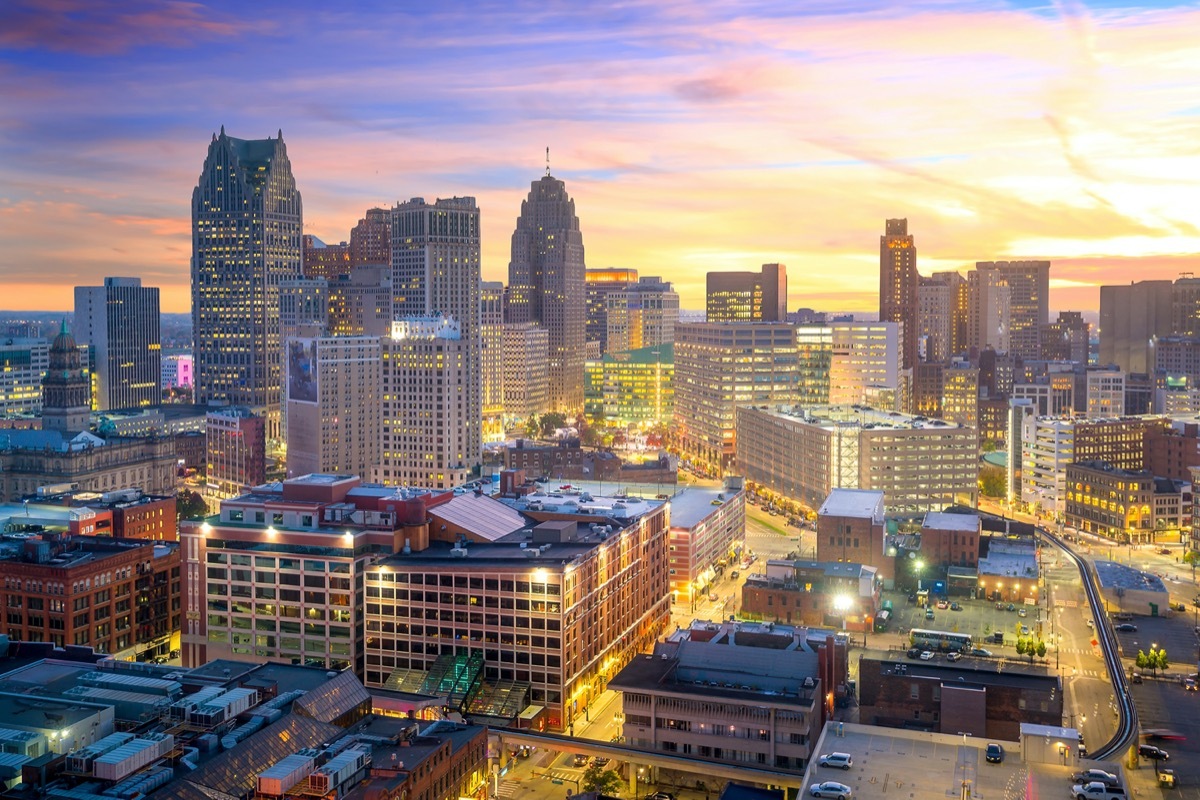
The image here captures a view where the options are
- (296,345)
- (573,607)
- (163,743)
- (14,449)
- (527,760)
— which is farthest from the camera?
(296,345)

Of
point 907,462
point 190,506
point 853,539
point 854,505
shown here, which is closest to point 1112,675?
point 853,539

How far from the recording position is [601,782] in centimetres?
8206

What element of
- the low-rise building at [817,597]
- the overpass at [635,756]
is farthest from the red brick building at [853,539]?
the overpass at [635,756]

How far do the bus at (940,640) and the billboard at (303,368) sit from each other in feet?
358

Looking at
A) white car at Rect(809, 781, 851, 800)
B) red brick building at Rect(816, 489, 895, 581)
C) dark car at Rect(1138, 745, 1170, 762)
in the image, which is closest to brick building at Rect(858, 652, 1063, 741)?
dark car at Rect(1138, 745, 1170, 762)

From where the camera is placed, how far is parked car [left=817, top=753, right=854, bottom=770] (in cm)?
6662

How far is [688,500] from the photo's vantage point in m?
153

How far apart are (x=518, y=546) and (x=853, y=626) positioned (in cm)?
4029

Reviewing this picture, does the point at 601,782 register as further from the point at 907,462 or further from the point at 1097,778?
the point at 907,462

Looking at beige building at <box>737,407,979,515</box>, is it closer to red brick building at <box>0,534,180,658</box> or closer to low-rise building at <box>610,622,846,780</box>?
low-rise building at <box>610,622,846,780</box>

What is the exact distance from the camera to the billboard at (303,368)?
195m

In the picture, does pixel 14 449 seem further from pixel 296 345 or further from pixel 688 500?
pixel 688 500

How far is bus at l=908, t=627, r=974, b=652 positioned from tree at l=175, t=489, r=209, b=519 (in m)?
106

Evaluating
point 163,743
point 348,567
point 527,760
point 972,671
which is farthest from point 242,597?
point 972,671
